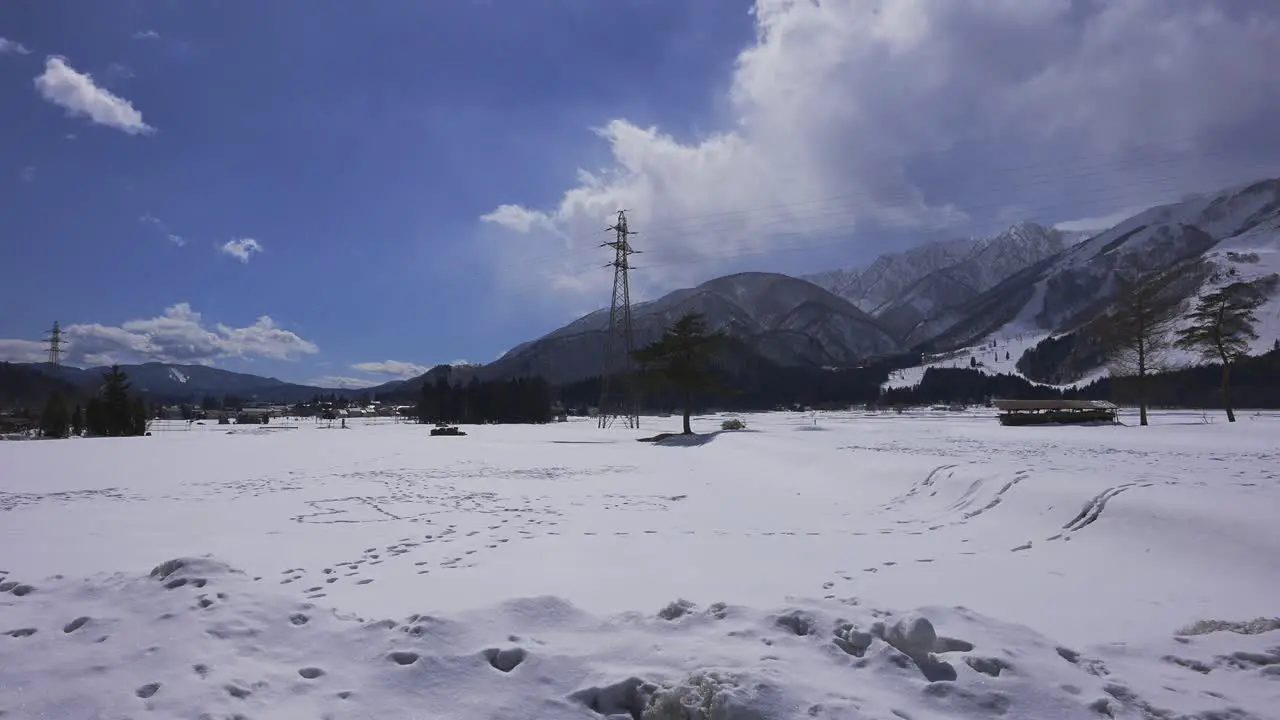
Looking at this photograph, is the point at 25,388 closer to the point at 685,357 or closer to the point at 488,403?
the point at 488,403

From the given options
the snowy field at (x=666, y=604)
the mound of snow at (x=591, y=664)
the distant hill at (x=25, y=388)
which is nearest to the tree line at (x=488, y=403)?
the distant hill at (x=25, y=388)

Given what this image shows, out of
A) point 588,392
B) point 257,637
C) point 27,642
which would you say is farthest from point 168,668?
point 588,392

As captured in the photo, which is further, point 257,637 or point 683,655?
point 257,637

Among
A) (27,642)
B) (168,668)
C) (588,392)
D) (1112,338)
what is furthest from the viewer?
(588,392)

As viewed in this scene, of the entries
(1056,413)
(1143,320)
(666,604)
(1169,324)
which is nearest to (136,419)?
(666,604)

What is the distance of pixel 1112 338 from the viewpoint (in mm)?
37156

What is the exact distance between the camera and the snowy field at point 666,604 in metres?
4.04

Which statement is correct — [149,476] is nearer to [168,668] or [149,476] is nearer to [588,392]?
[168,668]

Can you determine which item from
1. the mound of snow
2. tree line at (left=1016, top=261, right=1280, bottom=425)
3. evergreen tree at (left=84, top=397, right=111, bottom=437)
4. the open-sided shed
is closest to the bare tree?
tree line at (left=1016, top=261, right=1280, bottom=425)

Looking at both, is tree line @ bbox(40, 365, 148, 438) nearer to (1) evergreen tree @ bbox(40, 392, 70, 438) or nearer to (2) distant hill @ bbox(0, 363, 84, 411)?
(1) evergreen tree @ bbox(40, 392, 70, 438)

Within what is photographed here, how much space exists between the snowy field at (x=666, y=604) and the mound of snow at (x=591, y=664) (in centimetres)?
2

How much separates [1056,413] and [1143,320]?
7.25 meters

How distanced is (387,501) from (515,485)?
3477 mm

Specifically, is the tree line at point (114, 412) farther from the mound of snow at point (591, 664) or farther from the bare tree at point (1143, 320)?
the bare tree at point (1143, 320)
